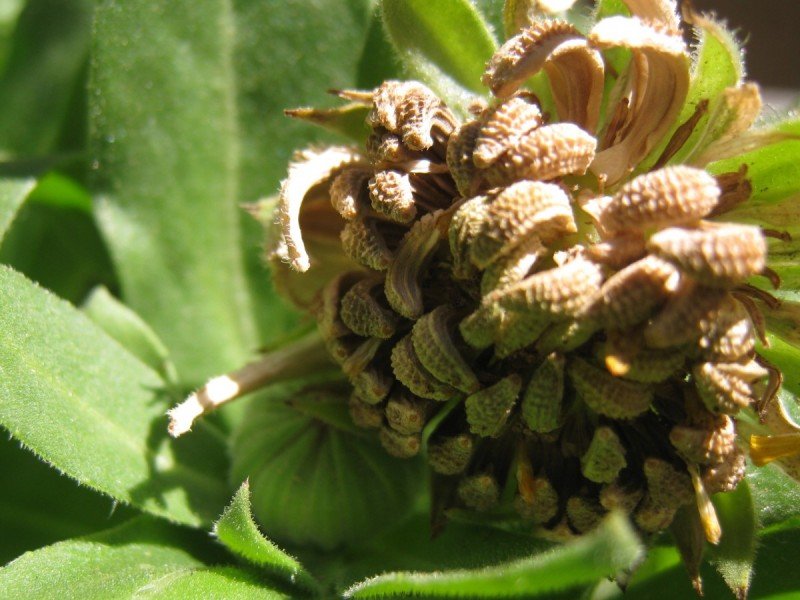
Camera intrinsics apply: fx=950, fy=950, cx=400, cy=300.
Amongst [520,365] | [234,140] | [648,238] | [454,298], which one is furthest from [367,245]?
[234,140]

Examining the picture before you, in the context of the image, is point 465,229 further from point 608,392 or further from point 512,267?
point 608,392

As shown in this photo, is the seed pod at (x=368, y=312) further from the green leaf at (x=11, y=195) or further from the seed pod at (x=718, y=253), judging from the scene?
the green leaf at (x=11, y=195)

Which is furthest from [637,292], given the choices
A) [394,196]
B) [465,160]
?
[394,196]

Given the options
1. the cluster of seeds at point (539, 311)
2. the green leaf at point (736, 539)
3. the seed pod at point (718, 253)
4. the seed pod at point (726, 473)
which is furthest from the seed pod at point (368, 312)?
the green leaf at point (736, 539)

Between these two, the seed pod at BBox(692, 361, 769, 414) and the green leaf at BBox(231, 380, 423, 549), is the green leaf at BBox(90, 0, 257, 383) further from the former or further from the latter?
the seed pod at BBox(692, 361, 769, 414)

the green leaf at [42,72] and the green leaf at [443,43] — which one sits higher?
the green leaf at [443,43]

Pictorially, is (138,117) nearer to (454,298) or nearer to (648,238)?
(454,298)
